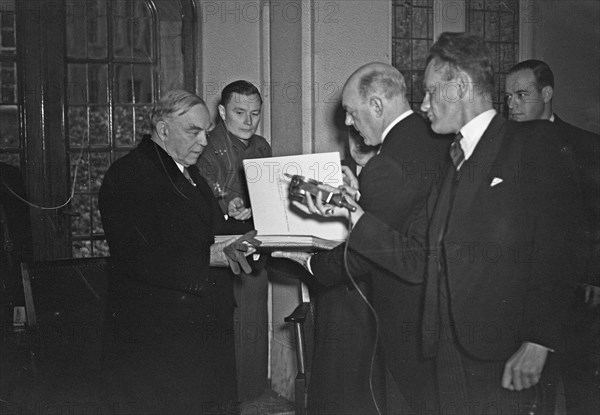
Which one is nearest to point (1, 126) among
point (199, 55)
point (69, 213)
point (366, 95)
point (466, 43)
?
point (69, 213)

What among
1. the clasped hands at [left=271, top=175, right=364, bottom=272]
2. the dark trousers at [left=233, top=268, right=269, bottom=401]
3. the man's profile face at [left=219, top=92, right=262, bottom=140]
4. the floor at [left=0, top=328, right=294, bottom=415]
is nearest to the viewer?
the clasped hands at [left=271, top=175, right=364, bottom=272]

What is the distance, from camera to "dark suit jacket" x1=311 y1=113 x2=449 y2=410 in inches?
87.5

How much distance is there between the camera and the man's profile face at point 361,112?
225 centimetres

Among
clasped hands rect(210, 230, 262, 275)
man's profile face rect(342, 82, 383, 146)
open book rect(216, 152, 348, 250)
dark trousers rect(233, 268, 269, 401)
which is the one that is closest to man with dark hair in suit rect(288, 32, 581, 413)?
open book rect(216, 152, 348, 250)

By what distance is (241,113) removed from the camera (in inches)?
128

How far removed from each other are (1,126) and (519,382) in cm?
275

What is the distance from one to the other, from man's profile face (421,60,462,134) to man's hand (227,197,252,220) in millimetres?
967

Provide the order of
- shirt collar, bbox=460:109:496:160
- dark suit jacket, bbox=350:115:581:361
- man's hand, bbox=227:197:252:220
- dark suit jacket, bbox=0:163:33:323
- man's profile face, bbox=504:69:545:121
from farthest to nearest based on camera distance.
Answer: dark suit jacket, bbox=0:163:33:323 → man's hand, bbox=227:197:252:220 → man's profile face, bbox=504:69:545:121 → shirt collar, bbox=460:109:496:160 → dark suit jacket, bbox=350:115:581:361

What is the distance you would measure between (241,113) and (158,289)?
3.68 ft

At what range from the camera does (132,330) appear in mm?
2316

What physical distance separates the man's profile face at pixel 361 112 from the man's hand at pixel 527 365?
758mm

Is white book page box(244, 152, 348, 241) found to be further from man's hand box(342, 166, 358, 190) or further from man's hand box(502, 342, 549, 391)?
man's hand box(502, 342, 549, 391)

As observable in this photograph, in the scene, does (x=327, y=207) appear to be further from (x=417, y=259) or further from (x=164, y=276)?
(x=164, y=276)

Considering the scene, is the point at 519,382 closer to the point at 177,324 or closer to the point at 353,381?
the point at 353,381
